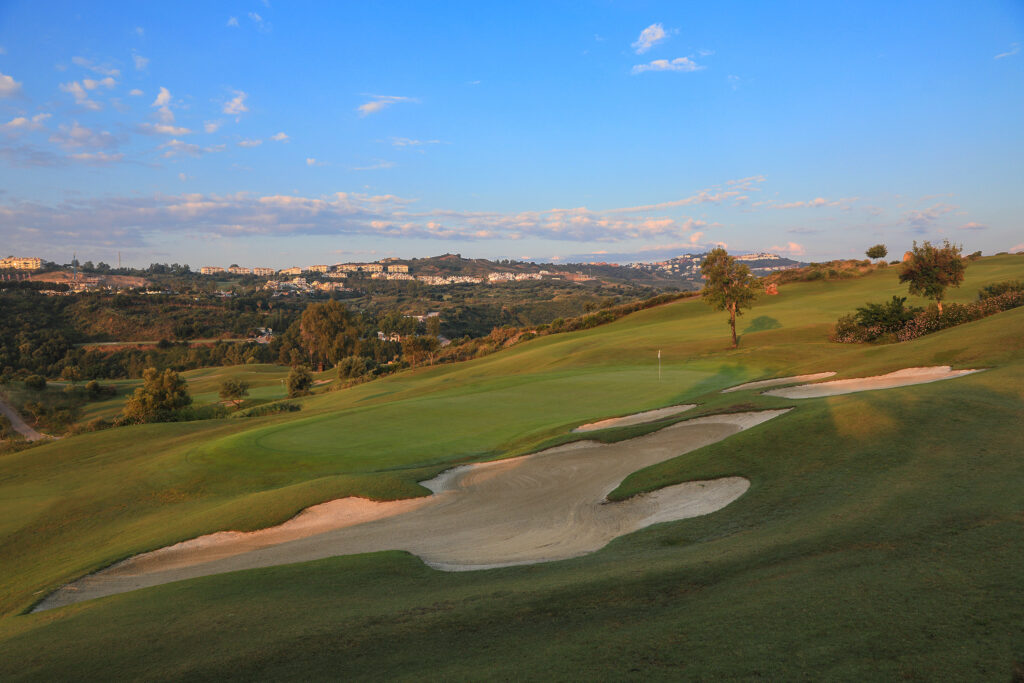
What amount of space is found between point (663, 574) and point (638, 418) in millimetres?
14868

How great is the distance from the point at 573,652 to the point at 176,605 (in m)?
6.98

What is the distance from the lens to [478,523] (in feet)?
43.5

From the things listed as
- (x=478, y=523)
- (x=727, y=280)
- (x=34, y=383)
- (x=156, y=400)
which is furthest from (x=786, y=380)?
(x=34, y=383)

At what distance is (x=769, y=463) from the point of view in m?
12.1

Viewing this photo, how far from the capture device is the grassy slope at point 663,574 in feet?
16.8

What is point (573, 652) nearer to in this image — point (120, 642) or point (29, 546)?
point (120, 642)

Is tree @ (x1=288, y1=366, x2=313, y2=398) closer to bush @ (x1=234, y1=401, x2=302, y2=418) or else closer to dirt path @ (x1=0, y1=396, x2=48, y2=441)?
bush @ (x1=234, y1=401, x2=302, y2=418)

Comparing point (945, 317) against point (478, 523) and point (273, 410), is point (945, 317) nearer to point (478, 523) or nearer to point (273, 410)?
point (478, 523)

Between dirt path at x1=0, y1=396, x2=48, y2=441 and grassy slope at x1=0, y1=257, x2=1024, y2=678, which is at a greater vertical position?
grassy slope at x1=0, y1=257, x2=1024, y2=678

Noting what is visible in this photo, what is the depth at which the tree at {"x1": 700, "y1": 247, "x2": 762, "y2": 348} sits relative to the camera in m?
40.2

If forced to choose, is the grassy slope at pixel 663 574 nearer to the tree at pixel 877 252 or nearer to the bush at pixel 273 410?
the bush at pixel 273 410

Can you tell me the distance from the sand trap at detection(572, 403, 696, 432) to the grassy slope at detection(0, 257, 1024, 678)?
1580 mm

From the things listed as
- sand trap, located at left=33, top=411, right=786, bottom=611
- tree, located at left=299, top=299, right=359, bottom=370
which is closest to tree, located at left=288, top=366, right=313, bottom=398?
tree, located at left=299, top=299, right=359, bottom=370

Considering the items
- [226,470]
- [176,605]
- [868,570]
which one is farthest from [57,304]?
[868,570]
